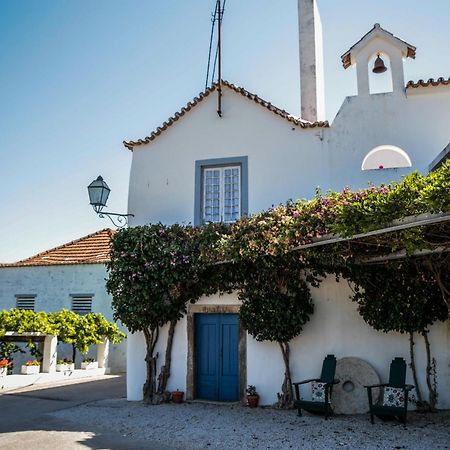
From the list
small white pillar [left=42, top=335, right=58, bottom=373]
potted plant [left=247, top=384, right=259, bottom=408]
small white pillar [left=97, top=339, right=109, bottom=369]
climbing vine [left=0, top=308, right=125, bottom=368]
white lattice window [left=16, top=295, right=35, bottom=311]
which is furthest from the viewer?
white lattice window [left=16, top=295, right=35, bottom=311]

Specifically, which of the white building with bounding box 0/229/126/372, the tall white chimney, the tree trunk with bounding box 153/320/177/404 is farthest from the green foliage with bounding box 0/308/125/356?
the tall white chimney

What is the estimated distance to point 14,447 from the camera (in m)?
7.28

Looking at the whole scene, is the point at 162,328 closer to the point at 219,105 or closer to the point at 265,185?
the point at 265,185

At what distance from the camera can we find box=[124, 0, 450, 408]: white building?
10.3 m

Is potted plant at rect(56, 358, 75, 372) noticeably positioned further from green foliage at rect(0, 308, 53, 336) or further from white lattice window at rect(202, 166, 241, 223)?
white lattice window at rect(202, 166, 241, 223)

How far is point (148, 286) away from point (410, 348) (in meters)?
5.71

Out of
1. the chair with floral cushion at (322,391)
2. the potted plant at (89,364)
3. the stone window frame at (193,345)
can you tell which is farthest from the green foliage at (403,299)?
the potted plant at (89,364)

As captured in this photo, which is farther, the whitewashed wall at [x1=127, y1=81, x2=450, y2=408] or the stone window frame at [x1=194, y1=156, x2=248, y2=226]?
the stone window frame at [x1=194, y1=156, x2=248, y2=226]

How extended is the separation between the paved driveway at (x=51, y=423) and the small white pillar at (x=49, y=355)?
106 centimetres

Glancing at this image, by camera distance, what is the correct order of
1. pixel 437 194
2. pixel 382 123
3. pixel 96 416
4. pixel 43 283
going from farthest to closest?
pixel 43 283 → pixel 382 123 → pixel 96 416 → pixel 437 194

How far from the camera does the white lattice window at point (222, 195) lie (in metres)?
11.8

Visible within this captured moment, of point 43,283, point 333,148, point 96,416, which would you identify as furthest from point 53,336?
point 333,148

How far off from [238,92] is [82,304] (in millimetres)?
10380

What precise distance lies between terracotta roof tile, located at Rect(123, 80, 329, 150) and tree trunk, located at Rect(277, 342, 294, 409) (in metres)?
5.18
